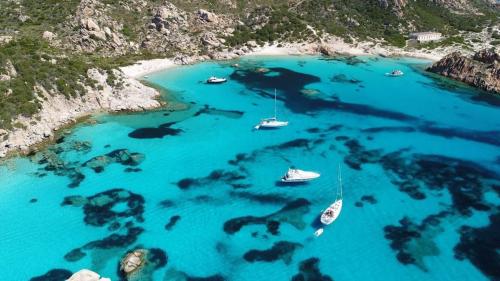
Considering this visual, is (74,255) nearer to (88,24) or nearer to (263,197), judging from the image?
(263,197)

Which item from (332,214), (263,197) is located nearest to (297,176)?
(263,197)

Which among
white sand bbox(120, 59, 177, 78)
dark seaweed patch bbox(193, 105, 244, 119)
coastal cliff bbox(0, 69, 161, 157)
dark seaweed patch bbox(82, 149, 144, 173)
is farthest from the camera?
white sand bbox(120, 59, 177, 78)

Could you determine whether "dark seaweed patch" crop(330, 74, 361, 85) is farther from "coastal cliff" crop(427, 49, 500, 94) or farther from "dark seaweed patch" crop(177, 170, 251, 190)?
"dark seaweed patch" crop(177, 170, 251, 190)

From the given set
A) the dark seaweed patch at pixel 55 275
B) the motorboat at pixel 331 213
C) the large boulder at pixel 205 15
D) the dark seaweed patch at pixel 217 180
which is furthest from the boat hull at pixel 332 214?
the large boulder at pixel 205 15

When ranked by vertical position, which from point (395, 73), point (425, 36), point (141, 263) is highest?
point (425, 36)

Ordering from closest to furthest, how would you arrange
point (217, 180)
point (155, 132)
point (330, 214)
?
point (330, 214), point (217, 180), point (155, 132)

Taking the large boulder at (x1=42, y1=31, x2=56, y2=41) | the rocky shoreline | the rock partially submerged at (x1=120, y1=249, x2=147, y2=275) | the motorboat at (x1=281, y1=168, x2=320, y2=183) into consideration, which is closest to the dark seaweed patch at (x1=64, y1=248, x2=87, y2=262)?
the rock partially submerged at (x1=120, y1=249, x2=147, y2=275)
